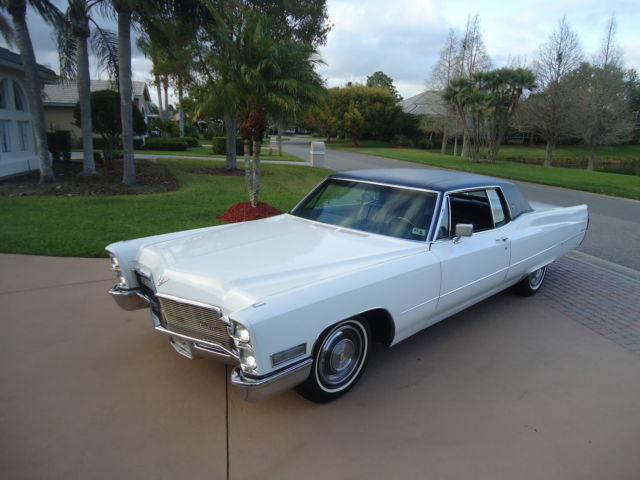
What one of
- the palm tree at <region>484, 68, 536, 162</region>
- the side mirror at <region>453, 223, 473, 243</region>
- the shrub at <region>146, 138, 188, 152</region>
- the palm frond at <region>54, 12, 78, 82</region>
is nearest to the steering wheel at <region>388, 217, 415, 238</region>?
the side mirror at <region>453, 223, 473, 243</region>

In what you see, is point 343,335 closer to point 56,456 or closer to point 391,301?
point 391,301

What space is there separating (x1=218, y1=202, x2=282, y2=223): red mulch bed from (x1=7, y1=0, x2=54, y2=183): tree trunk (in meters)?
6.31

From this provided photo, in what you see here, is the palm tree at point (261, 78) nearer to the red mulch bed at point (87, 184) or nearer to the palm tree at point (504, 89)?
the red mulch bed at point (87, 184)

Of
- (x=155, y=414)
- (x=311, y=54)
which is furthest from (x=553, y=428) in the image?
(x=311, y=54)

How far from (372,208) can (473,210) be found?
1.10 metres

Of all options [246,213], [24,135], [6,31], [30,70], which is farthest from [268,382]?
[24,135]

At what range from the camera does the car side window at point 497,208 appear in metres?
4.60

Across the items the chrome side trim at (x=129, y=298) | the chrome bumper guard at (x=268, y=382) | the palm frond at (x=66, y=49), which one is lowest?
the chrome bumper guard at (x=268, y=382)

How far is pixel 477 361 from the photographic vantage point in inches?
150

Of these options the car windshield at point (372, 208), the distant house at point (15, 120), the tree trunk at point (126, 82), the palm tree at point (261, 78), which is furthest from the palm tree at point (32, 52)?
the car windshield at point (372, 208)

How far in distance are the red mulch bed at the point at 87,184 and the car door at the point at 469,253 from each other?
962 centimetres

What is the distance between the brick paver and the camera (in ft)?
14.9

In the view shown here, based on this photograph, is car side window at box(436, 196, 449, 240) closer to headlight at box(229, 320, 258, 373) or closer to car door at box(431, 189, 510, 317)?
car door at box(431, 189, 510, 317)

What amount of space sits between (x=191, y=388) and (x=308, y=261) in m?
1.29
